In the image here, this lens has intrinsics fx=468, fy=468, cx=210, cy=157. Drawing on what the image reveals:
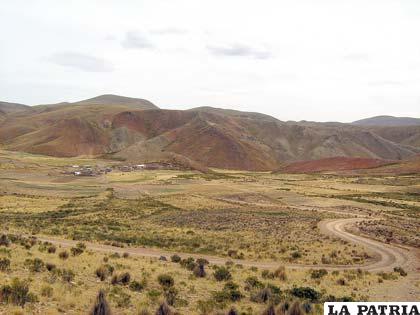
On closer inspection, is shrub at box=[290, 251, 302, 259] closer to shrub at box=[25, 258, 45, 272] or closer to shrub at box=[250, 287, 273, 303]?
shrub at box=[250, 287, 273, 303]

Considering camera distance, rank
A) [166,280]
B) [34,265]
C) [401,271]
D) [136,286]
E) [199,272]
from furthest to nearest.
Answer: [401,271], [199,272], [166,280], [34,265], [136,286]

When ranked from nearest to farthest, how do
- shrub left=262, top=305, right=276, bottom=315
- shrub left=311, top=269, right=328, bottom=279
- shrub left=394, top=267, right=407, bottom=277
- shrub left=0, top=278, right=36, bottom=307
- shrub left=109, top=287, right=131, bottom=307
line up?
shrub left=0, top=278, right=36, bottom=307 → shrub left=262, top=305, right=276, bottom=315 → shrub left=109, top=287, right=131, bottom=307 → shrub left=311, top=269, right=328, bottom=279 → shrub left=394, top=267, right=407, bottom=277

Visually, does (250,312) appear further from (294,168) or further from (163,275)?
(294,168)

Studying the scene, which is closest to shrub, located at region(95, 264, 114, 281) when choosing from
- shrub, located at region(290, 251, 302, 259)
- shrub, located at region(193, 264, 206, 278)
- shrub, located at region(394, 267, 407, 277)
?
shrub, located at region(193, 264, 206, 278)

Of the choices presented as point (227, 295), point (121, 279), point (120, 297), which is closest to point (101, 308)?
point (120, 297)

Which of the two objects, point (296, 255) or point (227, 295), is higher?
point (227, 295)

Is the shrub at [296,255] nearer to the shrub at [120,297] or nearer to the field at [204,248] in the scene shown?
the field at [204,248]

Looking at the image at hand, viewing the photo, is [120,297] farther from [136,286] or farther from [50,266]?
[50,266]
